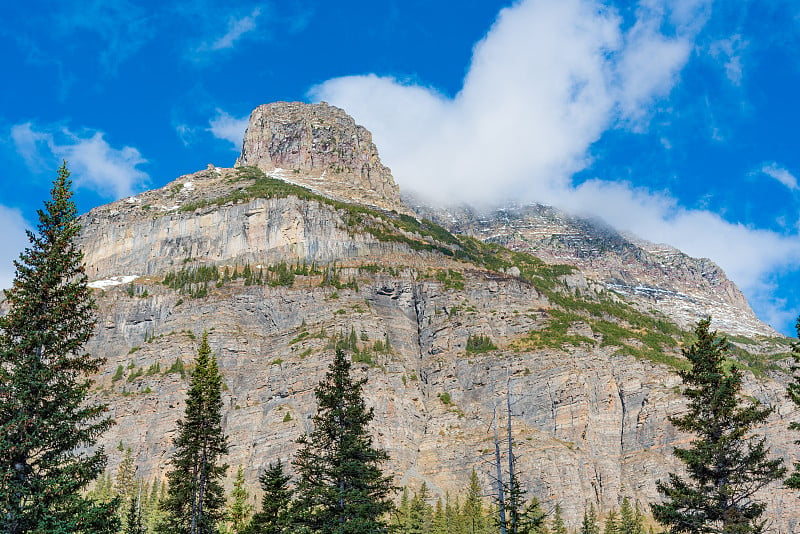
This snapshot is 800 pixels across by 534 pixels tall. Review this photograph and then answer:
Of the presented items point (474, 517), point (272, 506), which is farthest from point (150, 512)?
point (272, 506)

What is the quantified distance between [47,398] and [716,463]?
31077mm

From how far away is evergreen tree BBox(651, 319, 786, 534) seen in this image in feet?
109

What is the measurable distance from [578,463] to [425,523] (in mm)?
58173

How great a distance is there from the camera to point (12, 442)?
91.8ft

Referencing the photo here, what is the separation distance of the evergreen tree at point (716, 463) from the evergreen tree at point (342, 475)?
1563cm

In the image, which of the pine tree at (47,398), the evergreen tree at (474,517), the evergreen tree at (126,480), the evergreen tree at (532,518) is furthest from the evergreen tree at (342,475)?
the evergreen tree at (126,480)

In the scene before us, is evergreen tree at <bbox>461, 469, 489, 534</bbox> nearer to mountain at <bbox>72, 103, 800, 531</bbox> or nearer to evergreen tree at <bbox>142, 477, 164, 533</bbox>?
mountain at <bbox>72, 103, 800, 531</bbox>

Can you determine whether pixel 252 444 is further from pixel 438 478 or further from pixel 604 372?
pixel 604 372

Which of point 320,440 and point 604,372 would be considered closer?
point 320,440

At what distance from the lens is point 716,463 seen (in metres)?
34.5

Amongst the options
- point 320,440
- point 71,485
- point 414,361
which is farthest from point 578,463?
point 71,485

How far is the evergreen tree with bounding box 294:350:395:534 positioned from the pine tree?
13.0m

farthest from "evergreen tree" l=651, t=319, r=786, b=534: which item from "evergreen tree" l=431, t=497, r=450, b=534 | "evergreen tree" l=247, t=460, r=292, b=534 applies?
"evergreen tree" l=431, t=497, r=450, b=534

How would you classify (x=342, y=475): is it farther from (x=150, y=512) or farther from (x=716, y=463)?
(x=150, y=512)
